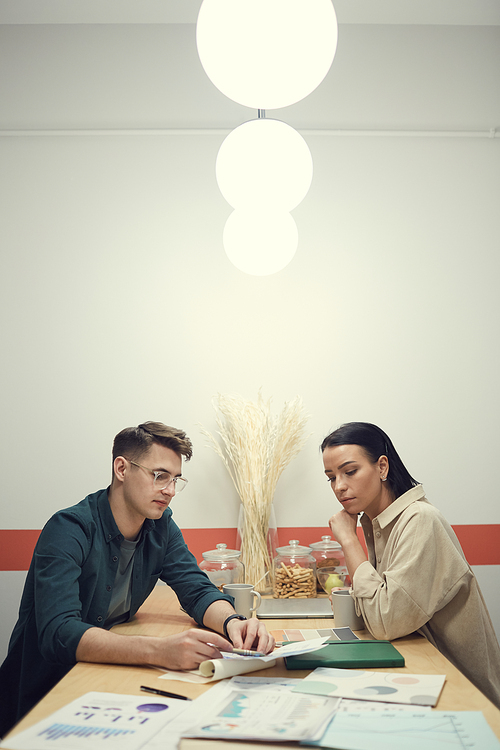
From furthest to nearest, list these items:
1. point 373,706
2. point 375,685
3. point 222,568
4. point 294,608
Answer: point 222,568, point 294,608, point 375,685, point 373,706

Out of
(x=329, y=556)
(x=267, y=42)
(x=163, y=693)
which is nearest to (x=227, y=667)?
(x=163, y=693)

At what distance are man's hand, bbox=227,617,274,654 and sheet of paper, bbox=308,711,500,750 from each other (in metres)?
0.33

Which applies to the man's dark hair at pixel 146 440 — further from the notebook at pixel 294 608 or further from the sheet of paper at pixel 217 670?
the sheet of paper at pixel 217 670

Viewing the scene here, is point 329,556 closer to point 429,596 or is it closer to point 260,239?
point 429,596

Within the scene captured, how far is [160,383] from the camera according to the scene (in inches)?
110

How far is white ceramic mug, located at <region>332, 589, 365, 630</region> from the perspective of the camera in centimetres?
158

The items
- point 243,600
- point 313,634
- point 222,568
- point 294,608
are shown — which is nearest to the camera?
point 313,634

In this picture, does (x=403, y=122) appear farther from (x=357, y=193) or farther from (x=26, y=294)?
(x=26, y=294)

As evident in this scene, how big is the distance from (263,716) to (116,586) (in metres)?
0.84

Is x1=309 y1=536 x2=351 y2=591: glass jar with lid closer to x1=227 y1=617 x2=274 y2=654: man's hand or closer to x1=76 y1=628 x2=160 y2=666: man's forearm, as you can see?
x1=227 y1=617 x2=274 y2=654: man's hand

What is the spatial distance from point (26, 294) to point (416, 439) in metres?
2.05

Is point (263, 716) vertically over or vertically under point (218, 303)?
under

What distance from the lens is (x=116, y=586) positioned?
1.71 meters

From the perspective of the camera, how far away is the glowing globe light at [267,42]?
1.11m
